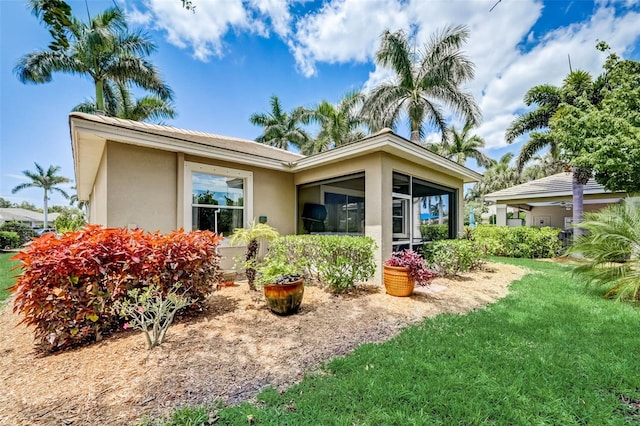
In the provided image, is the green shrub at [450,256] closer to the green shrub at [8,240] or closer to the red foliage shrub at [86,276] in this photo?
the red foliage shrub at [86,276]

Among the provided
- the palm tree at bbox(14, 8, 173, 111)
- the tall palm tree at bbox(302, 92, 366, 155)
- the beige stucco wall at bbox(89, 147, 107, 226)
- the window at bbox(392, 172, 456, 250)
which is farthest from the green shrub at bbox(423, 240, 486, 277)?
the palm tree at bbox(14, 8, 173, 111)

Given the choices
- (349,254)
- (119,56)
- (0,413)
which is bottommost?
(0,413)

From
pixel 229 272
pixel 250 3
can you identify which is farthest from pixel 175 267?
pixel 250 3

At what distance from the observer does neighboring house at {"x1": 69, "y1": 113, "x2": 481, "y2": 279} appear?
222 inches

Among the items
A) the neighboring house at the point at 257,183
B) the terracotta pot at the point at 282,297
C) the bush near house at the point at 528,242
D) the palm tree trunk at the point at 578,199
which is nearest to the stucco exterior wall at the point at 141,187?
the neighboring house at the point at 257,183

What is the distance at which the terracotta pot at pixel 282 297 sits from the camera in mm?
4535

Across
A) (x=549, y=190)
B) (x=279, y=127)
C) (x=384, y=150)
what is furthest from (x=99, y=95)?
(x=549, y=190)

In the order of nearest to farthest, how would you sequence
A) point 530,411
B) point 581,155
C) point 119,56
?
point 530,411 → point 581,155 → point 119,56

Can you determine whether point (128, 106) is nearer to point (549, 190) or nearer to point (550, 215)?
point (549, 190)

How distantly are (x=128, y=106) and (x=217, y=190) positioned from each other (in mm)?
17298

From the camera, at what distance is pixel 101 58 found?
1518 centimetres

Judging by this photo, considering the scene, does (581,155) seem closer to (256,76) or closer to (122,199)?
(256,76)

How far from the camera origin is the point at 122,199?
5.60 m

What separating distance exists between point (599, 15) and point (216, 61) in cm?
1256
